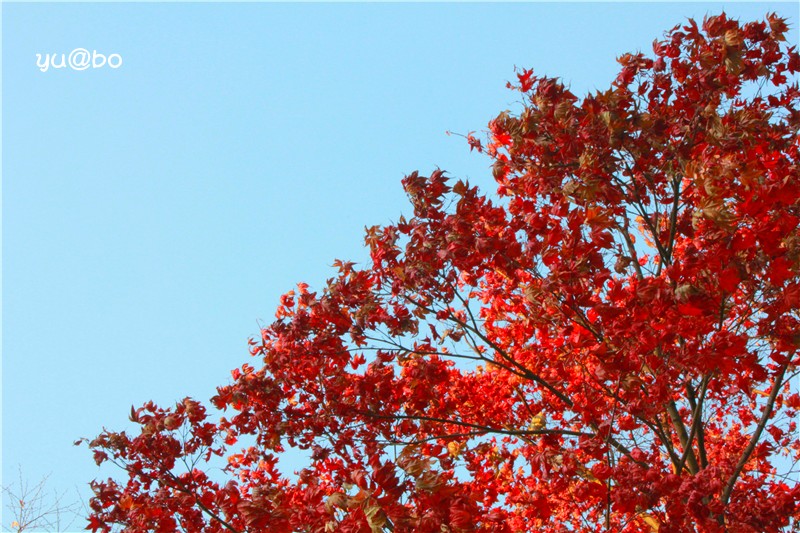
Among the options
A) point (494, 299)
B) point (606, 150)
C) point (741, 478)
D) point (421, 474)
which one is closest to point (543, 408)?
point (494, 299)

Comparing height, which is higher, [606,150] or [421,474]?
[606,150]

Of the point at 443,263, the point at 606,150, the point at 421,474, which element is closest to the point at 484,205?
the point at 443,263

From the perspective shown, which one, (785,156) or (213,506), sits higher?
(785,156)

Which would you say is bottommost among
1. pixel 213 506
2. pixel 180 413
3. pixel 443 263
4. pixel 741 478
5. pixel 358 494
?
pixel 358 494

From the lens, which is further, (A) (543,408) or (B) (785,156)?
(A) (543,408)

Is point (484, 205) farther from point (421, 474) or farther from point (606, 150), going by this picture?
point (421, 474)

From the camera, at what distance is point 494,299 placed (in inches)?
344

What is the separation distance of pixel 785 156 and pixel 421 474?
4.17 meters

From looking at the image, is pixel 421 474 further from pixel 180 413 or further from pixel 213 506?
pixel 180 413

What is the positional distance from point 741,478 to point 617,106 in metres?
3.66

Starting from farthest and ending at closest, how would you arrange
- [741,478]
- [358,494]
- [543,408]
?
[543,408], [741,478], [358,494]

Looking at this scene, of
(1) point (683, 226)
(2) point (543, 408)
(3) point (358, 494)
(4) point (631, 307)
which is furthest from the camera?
(2) point (543, 408)

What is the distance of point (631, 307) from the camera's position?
16.2 ft

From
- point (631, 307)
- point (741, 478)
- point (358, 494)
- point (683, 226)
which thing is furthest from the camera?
point (741, 478)
